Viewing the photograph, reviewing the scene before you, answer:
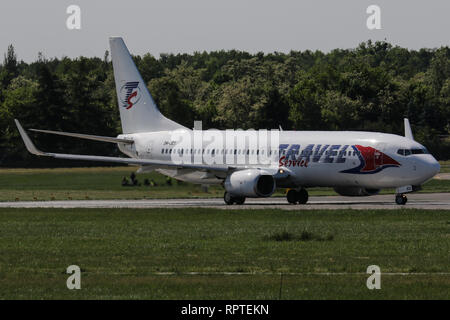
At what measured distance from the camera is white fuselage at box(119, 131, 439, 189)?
51.3m

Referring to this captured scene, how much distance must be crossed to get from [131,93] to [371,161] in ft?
61.9

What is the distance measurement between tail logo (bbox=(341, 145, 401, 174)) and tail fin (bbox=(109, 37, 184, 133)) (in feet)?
49.8

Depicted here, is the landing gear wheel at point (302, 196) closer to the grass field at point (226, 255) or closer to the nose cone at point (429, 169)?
the nose cone at point (429, 169)

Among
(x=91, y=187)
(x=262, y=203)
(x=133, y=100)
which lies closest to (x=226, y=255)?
(x=262, y=203)

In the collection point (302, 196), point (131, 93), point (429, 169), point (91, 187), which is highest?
point (131, 93)

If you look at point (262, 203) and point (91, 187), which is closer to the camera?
point (262, 203)

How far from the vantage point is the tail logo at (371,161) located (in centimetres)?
5144

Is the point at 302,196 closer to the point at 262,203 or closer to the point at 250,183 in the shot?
the point at 262,203

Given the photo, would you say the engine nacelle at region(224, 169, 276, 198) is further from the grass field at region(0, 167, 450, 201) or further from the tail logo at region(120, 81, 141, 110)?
the tail logo at region(120, 81, 141, 110)

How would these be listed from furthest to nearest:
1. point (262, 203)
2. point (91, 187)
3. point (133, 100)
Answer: point (91, 187) → point (133, 100) → point (262, 203)

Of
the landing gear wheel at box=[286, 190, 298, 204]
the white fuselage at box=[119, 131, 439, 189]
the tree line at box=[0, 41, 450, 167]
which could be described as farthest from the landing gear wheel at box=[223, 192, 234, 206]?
the tree line at box=[0, 41, 450, 167]

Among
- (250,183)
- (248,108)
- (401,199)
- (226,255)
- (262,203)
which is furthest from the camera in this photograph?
(248,108)

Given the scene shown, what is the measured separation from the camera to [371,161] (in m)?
51.7

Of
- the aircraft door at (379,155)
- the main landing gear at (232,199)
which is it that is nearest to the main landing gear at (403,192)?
the aircraft door at (379,155)
